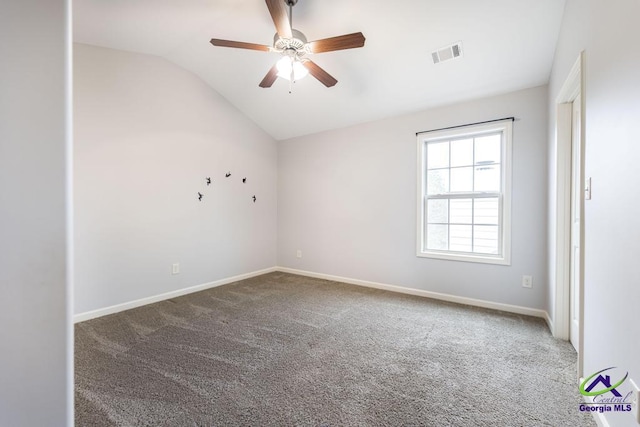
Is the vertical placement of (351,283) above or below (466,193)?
below

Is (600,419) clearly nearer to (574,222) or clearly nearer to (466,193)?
(574,222)

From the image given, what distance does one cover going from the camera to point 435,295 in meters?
3.39

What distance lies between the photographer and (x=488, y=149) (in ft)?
10.3

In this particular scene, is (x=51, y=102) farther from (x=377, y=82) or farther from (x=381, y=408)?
(x=377, y=82)

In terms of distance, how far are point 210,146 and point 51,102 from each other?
10.1 feet

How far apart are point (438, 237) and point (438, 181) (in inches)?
28.2

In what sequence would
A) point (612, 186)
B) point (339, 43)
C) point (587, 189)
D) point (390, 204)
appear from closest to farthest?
point (612, 186)
point (587, 189)
point (339, 43)
point (390, 204)

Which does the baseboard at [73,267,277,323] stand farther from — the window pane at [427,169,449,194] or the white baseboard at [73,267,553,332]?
the window pane at [427,169,449,194]

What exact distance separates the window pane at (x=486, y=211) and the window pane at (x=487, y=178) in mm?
137

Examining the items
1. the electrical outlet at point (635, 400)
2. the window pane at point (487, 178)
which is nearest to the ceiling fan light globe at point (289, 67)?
the window pane at point (487, 178)

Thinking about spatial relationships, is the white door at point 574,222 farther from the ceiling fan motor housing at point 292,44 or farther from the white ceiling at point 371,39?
the ceiling fan motor housing at point 292,44

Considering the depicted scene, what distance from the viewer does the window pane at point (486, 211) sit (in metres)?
3.10

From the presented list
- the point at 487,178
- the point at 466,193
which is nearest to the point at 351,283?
the point at 466,193

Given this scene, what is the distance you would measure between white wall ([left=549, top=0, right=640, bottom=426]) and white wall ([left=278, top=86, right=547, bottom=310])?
1.38m
